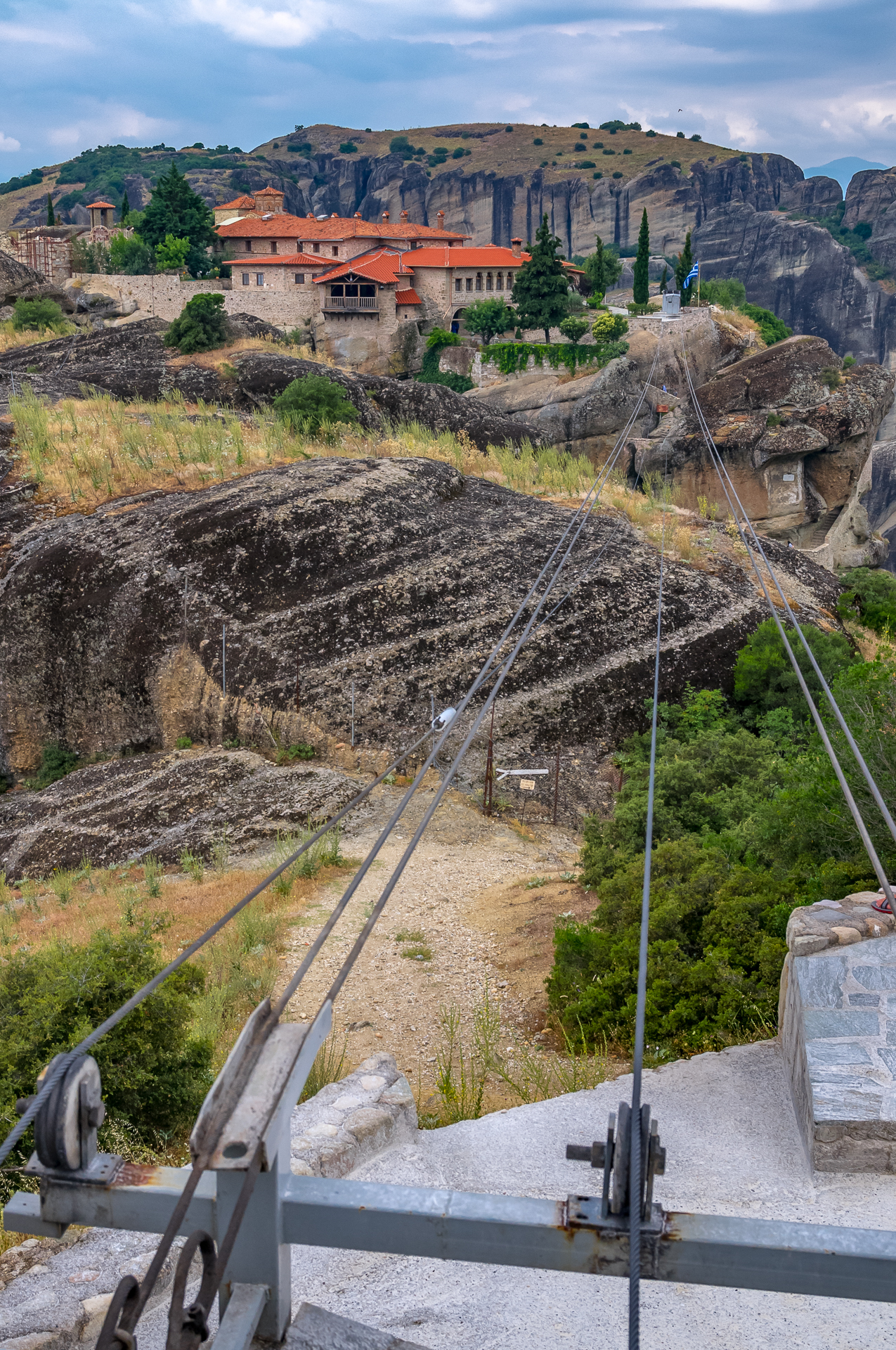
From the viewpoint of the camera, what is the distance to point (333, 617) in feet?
48.5

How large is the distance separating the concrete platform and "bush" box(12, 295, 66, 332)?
35.0 metres

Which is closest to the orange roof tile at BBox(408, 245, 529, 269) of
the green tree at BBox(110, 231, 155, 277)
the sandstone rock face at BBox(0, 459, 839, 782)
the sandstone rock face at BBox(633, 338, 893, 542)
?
the green tree at BBox(110, 231, 155, 277)

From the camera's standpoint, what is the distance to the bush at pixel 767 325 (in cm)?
4041

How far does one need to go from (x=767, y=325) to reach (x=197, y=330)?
25.0 metres

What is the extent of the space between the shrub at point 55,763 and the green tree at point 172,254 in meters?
36.8

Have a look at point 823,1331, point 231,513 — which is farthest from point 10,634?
point 823,1331

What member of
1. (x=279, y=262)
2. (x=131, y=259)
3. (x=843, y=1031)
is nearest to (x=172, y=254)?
(x=131, y=259)

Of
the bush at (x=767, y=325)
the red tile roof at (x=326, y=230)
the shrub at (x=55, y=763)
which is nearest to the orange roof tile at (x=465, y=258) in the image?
the red tile roof at (x=326, y=230)

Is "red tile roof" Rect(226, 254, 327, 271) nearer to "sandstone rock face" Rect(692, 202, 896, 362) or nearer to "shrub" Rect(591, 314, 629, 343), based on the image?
"shrub" Rect(591, 314, 629, 343)

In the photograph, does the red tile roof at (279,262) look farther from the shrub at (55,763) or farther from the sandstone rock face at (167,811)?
the sandstone rock face at (167,811)

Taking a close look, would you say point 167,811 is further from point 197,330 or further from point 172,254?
point 172,254

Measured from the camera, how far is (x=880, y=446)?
54344 mm

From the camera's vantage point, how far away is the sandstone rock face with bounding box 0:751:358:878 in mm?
11945

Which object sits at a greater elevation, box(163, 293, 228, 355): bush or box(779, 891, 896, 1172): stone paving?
box(163, 293, 228, 355): bush
